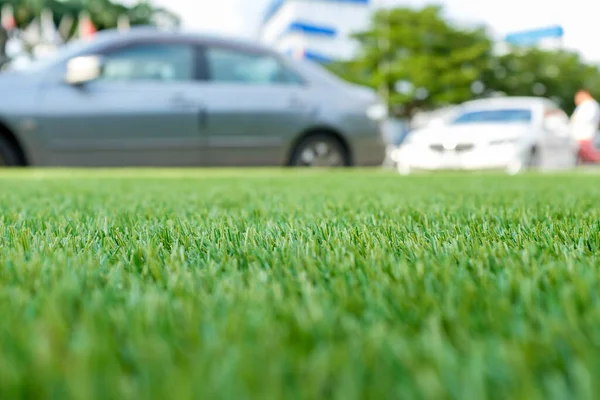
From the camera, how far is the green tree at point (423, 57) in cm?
4388

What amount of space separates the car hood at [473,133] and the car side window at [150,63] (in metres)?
4.30

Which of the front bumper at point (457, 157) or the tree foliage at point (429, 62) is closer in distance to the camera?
the front bumper at point (457, 157)

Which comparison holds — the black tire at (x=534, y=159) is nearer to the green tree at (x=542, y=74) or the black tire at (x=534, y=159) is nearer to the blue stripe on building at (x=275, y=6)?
the green tree at (x=542, y=74)

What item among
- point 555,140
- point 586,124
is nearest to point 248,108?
point 555,140

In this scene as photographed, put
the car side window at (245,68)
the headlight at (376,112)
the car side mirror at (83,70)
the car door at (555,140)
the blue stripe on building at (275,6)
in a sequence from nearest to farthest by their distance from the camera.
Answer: the car side mirror at (83,70) → the car side window at (245,68) → the headlight at (376,112) → the car door at (555,140) → the blue stripe on building at (275,6)

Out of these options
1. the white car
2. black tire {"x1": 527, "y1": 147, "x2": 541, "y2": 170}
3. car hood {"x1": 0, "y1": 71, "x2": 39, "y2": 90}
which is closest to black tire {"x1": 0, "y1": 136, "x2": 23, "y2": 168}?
car hood {"x1": 0, "y1": 71, "x2": 39, "y2": 90}

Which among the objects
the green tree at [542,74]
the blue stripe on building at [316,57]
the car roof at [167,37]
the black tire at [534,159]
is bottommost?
the black tire at [534,159]

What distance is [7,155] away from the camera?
7125 mm

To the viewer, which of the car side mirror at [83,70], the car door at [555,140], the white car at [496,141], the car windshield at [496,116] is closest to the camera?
the car side mirror at [83,70]

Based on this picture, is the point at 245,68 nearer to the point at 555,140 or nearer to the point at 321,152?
the point at 321,152

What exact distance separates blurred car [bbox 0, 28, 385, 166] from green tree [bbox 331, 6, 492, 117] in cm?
3616

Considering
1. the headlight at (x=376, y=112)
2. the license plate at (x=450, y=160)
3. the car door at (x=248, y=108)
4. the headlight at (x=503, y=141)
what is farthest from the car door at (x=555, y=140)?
the car door at (x=248, y=108)

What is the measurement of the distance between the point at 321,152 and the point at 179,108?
1677mm

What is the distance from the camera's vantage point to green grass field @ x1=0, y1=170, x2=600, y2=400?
2.55 ft
